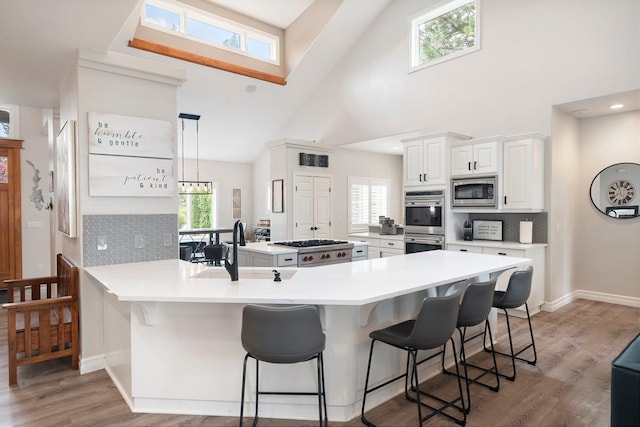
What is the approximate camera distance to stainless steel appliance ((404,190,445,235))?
537cm

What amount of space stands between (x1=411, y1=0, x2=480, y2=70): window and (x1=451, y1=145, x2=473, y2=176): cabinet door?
1594 mm

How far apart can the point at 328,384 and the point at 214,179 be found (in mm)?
8561

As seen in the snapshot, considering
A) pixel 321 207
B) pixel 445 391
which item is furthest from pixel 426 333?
pixel 321 207

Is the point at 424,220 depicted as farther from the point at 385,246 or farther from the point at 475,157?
the point at 475,157

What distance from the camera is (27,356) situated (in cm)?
290

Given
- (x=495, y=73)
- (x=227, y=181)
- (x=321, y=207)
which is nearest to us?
(x=495, y=73)

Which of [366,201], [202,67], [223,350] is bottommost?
[223,350]

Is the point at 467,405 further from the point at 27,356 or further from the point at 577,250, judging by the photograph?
the point at 577,250

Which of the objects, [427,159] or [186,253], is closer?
[427,159]

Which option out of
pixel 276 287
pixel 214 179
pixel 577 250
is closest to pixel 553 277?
pixel 577 250

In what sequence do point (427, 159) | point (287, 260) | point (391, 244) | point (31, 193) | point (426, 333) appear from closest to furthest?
point (426, 333) < point (287, 260) < point (427, 159) < point (31, 193) < point (391, 244)

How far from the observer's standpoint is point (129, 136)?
3.18m

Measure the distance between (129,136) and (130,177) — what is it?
353 millimetres

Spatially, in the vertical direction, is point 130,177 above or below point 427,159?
below
